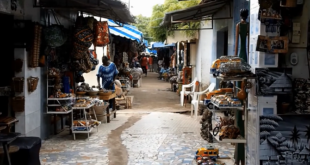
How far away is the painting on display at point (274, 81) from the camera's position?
184 inches

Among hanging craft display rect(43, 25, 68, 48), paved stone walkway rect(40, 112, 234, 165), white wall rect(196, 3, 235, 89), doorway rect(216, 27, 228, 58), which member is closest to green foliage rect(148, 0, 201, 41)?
white wall rect(196, 3, 235, 89)

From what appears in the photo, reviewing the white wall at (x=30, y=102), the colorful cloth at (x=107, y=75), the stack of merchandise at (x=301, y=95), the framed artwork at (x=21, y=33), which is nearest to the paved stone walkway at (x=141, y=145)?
the white wall at (x=30, y=102)

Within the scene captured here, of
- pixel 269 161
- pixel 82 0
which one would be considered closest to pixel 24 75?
pixel 82 0

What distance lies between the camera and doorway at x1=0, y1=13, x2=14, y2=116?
22.4 feet

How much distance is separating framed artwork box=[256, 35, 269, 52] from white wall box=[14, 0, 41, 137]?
432 cm

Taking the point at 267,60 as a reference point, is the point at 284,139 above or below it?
below

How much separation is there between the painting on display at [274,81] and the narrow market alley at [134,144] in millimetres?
2333

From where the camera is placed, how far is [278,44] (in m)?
4.62

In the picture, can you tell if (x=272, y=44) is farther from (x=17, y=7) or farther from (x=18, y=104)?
(x=18, y=104)

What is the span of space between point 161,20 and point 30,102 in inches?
509

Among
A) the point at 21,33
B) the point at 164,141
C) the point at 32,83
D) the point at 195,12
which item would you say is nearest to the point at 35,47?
the point at 21,33

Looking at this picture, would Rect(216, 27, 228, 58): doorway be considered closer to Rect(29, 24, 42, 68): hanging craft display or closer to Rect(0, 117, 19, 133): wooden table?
Rect(29, 24, 42, 68): hanging craft display

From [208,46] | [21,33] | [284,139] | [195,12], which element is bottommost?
[284,139]

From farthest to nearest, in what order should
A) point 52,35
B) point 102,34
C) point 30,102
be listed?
point 102,34 < point 52,35 < point 30,102
